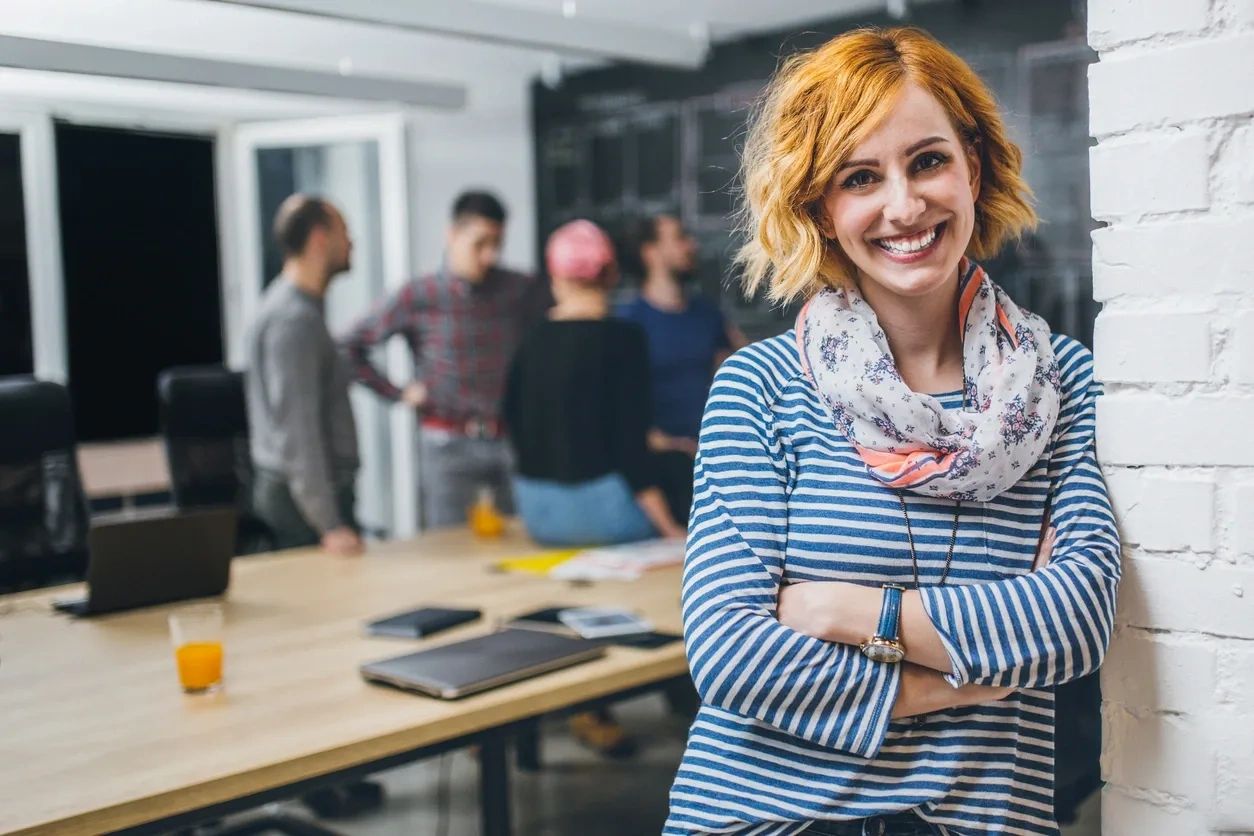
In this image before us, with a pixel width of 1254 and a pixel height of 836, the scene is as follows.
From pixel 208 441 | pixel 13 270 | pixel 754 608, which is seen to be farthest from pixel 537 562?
pixel 13 270

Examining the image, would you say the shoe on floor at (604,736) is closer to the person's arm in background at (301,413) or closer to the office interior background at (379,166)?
the office interior background at (379,166)

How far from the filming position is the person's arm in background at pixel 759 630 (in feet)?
3.60

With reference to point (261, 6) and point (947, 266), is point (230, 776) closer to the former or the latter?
point (947, 266)

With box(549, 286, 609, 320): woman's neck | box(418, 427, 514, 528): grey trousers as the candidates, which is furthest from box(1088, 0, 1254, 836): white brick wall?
box(418, 427, 514, 528): grey trousers

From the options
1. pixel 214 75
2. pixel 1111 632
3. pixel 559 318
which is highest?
pixel 214 75

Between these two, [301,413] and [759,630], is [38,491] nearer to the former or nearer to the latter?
[301,413]

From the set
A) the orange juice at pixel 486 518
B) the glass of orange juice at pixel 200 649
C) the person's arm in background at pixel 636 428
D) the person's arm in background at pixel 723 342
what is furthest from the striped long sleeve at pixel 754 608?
the person's arm in background at pixel 723 342

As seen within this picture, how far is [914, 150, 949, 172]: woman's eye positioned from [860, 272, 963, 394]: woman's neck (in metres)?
0.12

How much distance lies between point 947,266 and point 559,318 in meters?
1.86

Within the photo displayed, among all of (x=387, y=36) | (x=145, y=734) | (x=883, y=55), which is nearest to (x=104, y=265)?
(x=387, y=36)

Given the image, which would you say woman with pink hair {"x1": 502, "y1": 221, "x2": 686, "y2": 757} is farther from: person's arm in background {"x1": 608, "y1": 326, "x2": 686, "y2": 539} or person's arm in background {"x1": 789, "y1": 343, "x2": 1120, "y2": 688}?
person's arm in background {"x1": 789, "y1": 343, "x2": 1120, "y2": 688}

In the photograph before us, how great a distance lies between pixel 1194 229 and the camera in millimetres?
1029

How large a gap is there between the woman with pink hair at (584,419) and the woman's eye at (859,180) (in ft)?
5.46

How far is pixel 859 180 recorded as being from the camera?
45.7 inches
